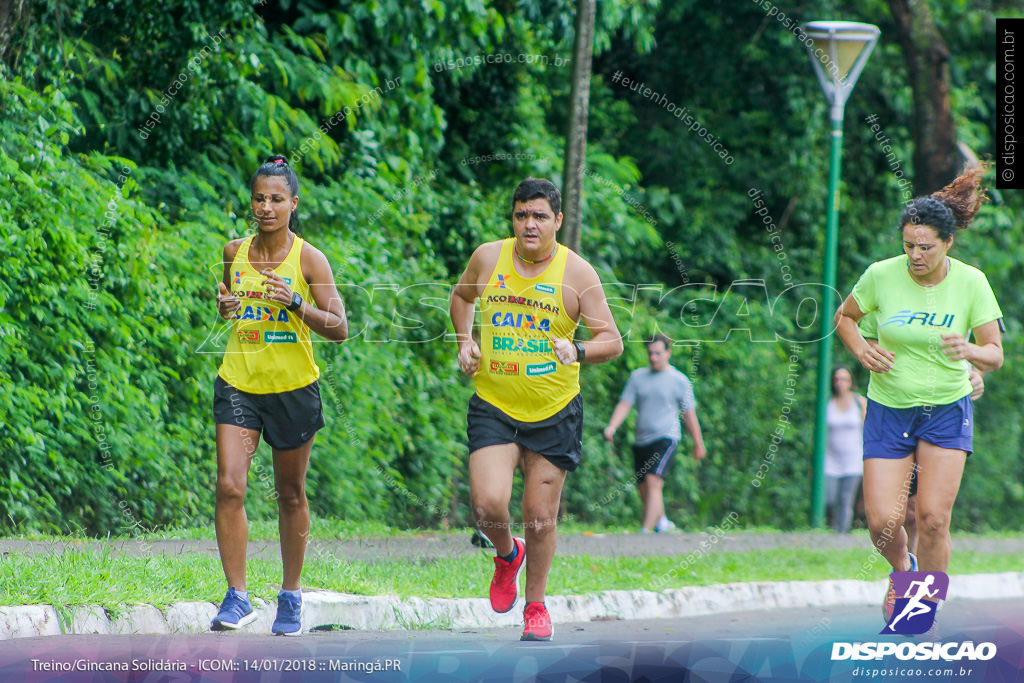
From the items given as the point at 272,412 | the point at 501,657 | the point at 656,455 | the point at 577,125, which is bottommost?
the point at 656,455

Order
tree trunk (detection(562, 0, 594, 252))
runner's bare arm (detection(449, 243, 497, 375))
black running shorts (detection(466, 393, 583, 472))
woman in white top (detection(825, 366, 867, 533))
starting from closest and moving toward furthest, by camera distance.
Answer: runner's bare arm (detection(449, 243, 497, 375)) < black running shorts (detection(466, 393, 583, 472)) < tree trunk (detection(562, 0, 594, 252)) < woman in white top (detection(825, 366, 867, 533))

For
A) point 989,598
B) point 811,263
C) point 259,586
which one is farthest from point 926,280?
point 811,263

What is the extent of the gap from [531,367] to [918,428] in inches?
76.8

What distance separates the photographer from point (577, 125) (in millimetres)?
10516

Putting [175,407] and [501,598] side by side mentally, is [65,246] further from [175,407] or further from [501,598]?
[501,598]

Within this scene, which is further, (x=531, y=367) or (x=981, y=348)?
(x=981, y=348)

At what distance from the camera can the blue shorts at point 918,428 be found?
6449 mm

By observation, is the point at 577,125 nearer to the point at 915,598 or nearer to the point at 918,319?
the point at 918,319

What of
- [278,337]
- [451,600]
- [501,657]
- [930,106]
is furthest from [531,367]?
[930,106]

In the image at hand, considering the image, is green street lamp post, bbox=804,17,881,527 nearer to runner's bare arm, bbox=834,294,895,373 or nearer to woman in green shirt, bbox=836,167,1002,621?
runner's bare arm, bbox=834,294,895,373

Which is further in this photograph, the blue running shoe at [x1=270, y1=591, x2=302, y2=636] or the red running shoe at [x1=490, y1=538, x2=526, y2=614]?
the red running shoe at [x1=490, y1=538, x2=526, y2=614]

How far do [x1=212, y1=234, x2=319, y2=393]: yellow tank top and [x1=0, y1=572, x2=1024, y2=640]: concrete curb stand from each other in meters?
1.16

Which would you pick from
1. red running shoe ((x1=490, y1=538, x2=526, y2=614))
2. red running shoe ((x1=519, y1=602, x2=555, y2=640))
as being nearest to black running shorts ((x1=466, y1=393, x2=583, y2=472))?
red running shoe ((x1=490, y1=538, x2=526, y2=614))

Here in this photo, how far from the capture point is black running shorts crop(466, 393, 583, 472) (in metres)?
6.06
